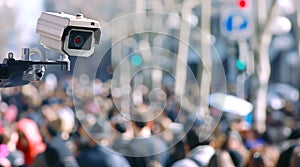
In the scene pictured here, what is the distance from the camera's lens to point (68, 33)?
1.48 metres

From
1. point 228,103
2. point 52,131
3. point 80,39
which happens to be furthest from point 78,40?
point 228,103

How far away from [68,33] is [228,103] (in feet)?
7.68

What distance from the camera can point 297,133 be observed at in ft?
12.5

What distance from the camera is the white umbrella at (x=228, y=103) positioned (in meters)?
3.73

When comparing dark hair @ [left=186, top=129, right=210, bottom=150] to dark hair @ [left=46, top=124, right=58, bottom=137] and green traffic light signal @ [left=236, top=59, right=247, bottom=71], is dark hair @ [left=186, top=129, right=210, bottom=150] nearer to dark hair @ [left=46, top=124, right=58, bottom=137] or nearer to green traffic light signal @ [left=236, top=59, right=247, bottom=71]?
green traffic light signal @ [left=236, top=59, right=247, bottom=71]

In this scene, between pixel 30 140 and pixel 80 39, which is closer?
pixel 80 39

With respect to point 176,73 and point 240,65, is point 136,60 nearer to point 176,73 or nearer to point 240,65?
point 176,73

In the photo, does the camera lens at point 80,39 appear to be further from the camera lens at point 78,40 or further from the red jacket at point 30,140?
the red jacket at point 30,140

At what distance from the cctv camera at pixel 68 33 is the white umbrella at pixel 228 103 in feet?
7.36

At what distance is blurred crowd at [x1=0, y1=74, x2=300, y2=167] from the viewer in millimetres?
3541

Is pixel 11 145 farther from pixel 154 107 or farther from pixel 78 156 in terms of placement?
pixel 154 107

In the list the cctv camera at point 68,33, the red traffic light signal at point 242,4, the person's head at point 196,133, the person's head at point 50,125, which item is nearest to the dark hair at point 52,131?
the person's head at point 50,125

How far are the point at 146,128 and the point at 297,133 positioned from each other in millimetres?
781

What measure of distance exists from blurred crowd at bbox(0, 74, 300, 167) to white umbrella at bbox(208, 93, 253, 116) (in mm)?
41
